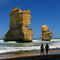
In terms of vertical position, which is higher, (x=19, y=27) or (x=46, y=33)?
(x=19, y=27)

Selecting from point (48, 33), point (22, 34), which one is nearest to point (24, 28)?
point (22, 34)

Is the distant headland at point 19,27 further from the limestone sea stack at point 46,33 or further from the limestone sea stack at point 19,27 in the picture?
the limestone sea stack at point 46,33

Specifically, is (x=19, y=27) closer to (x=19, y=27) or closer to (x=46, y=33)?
(x=19, y=27)

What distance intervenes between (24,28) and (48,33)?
71.8ft

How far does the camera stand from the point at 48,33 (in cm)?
7531

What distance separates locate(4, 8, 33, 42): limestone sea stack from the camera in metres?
56.2

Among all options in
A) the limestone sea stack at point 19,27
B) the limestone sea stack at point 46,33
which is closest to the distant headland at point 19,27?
the limestone sea stack at point 19,27

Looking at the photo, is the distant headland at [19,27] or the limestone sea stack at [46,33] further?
the limestone sea stack at [46,33]

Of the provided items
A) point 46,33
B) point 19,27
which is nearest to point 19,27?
point 19,27

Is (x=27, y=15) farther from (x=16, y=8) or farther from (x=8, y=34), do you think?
(x=8, y=34)

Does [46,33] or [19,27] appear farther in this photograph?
[46,33]

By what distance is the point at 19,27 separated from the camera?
58344 millimetres

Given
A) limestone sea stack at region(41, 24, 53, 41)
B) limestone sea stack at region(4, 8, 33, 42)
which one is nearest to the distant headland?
limestone sea stack at region(4, 8, 33, 42)

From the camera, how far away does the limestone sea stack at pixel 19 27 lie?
5621 cm
